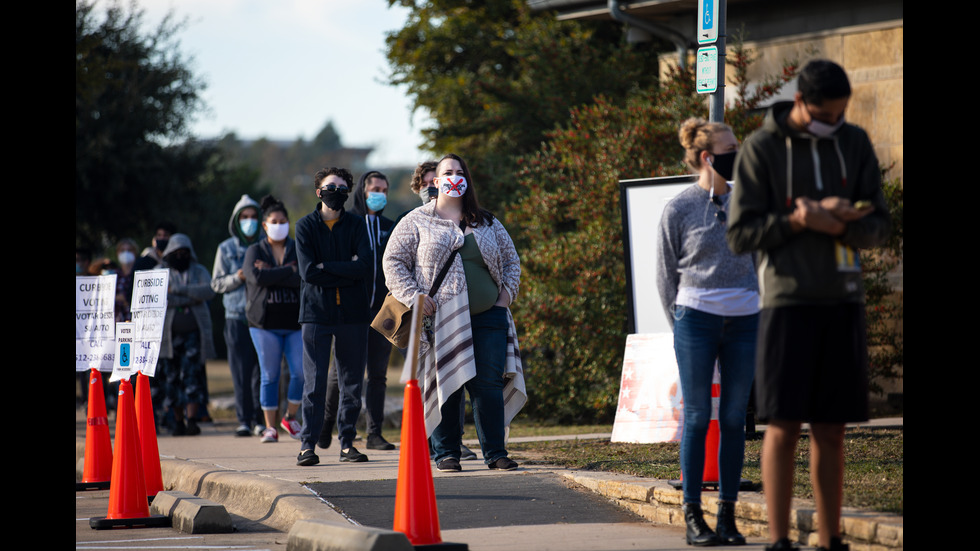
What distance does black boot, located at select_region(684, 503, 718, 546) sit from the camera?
201 inches

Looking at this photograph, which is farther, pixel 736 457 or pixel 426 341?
pixel 426 341

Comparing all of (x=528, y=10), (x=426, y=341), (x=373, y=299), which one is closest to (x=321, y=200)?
(x=373, y=299)

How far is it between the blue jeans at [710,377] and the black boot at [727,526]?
0.07 metres

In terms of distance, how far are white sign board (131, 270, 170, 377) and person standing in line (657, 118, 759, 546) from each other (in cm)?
353

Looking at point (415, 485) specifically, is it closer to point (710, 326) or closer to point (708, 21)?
point (710, 326)

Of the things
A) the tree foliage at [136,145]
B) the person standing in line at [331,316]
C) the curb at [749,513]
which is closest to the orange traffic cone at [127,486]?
the person standing in line at [331,316]

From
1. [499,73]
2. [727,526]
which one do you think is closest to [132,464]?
[727,526]

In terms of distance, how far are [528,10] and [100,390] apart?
9.26 m

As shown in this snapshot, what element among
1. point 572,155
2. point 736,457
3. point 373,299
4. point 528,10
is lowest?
point 736,457

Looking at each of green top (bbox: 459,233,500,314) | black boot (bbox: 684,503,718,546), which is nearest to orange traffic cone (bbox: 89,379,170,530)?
green top (bbox: 459,233,500,314)

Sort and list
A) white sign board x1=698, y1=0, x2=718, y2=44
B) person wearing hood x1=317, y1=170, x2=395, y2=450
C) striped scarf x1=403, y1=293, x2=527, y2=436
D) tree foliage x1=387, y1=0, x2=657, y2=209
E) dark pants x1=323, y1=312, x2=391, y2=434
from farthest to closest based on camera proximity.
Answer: tree foliage x1=387, y1=0, x2=657, y2=209 → dark pants x1=323, y1=312, x2=391, y2=434 → person wearing hood x1=317, y1=170, x2=395, y2=450 → white sign board x1=698, y1=0, x2=718, y2=44 → striped scarf x1=403, y1=293, x2=527, y2=436

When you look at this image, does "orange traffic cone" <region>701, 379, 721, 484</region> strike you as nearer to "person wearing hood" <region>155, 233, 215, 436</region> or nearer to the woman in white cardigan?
the woman in white cardigan
